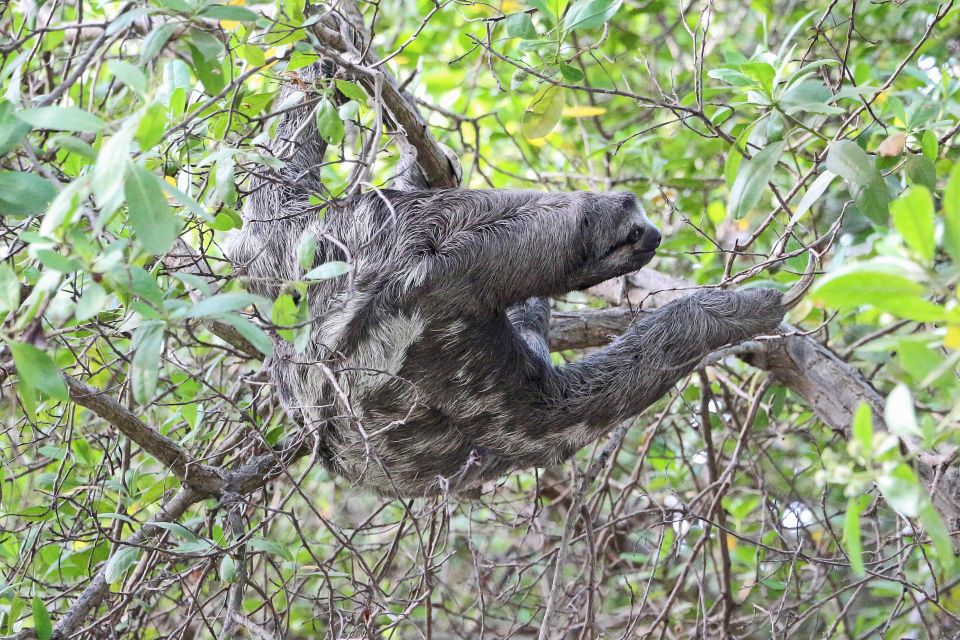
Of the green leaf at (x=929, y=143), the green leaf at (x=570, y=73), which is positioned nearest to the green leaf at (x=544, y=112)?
the green leaf at (x=570, y=73)

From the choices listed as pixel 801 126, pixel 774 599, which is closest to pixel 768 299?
pixel 801 126

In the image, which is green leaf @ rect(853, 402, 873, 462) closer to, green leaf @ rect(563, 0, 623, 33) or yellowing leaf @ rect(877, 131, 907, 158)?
yellowing leaf @ rect(877, 131, 907, 158)

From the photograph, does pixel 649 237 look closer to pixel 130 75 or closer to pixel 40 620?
pixel 130 75

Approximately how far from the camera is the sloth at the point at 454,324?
375 cm

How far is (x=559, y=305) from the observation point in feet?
21.4

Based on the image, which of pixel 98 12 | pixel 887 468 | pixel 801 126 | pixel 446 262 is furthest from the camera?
pixel 98 12

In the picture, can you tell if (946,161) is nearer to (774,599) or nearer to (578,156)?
(578,156)

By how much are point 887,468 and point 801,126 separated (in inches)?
77.5

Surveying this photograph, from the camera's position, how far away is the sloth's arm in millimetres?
4352

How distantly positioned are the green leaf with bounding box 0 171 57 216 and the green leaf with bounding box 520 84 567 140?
7.45 feet

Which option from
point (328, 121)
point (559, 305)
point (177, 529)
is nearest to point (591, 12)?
point (328, 121)

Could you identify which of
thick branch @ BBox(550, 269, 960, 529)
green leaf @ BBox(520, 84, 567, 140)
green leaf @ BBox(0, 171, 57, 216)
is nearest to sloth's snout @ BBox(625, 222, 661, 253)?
thick branch @ BBox(550, 269, 960, 529)

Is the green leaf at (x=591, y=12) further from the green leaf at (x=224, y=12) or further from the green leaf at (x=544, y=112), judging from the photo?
A: the green leaf at (x=224, y=12)

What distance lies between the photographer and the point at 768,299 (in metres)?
4.36
